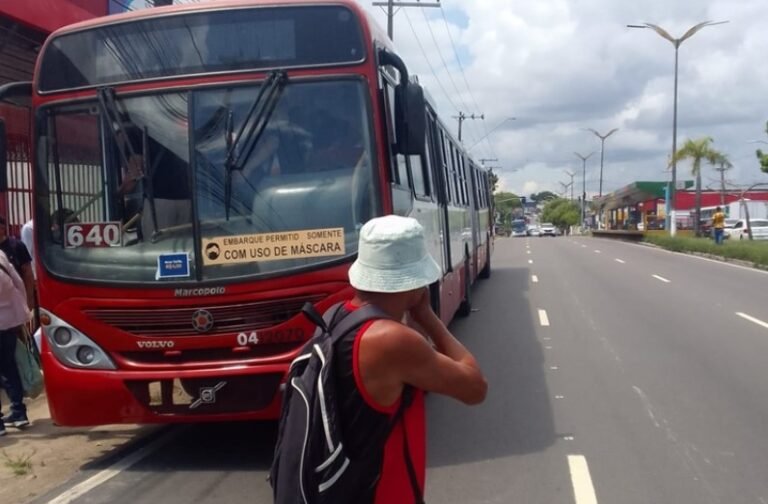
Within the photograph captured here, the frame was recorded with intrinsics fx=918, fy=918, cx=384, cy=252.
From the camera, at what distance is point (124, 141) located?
6.51 metres

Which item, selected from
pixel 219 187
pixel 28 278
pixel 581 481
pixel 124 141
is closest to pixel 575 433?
pixel 581 481

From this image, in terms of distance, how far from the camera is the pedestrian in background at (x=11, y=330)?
7.69 m

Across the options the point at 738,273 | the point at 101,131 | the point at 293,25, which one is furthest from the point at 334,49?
the point at 738,273

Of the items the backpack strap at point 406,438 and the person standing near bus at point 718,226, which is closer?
the backpack strap at point 406,438

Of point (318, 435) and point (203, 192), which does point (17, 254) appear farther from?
point (318, 435)

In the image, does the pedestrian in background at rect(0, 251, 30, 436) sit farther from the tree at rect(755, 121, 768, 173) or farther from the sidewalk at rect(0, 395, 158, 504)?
the tree at rect(755, 121, 768, 173)

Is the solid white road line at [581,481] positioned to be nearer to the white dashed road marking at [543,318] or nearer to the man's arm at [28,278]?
the man's arm at [28,278]

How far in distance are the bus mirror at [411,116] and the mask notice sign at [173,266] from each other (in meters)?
1.73

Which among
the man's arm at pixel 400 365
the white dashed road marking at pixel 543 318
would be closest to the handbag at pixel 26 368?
the man's arm at pixel 400 365

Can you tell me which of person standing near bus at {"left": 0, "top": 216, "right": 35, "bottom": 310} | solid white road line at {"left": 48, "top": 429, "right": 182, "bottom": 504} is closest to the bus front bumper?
solid white road line at {"left": 48, "top": 429, "right": 182, "bottom": 504}

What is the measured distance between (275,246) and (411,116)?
131cm

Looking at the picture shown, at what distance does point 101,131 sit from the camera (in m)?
6.62

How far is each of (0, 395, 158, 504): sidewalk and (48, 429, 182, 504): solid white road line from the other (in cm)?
20

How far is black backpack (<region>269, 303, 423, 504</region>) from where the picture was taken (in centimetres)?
263
